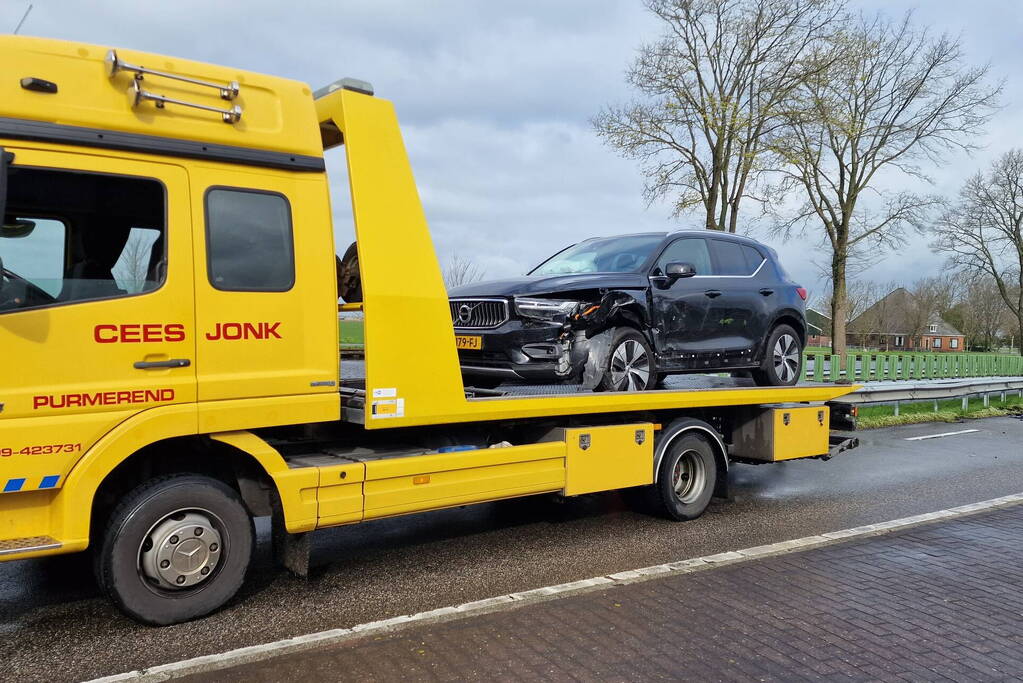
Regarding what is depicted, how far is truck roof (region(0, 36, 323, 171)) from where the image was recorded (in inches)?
156

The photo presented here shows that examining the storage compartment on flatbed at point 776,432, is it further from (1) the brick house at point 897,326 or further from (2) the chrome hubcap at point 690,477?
(1) the brick house at point 897,326

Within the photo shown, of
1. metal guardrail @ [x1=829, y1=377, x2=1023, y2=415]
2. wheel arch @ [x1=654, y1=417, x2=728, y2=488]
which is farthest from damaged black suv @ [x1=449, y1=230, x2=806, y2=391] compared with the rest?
metal guardrail @ [x1=829, y1=377, x2=1023, y2=415]

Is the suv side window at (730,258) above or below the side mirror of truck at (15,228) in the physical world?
above

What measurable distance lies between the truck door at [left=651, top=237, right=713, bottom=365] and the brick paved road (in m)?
2.45

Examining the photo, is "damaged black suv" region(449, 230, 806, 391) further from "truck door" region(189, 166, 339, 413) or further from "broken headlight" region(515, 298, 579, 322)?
"truck door" region(189, 166, 339, 413)

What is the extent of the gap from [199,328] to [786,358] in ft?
21.3

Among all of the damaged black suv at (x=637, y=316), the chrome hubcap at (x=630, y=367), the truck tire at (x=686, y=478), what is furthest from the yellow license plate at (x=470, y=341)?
the truck tire at (x=686, y=478)

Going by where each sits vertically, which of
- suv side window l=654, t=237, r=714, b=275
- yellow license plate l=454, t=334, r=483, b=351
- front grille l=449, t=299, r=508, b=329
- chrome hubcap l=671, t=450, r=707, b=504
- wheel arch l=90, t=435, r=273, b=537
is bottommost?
chrome hubcap l=671, t=450, r=707, b=504

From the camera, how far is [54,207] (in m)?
4.18

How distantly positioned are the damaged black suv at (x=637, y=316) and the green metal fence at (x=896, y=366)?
4.77m

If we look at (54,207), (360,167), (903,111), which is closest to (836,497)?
(360,167)

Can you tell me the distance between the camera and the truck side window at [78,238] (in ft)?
13.1

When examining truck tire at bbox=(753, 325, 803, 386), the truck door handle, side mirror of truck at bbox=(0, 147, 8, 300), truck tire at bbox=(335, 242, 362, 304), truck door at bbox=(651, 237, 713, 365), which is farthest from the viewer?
truck tire at bbox=(753, 325, 803, 386)

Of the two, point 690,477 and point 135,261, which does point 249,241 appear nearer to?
point 135,261
